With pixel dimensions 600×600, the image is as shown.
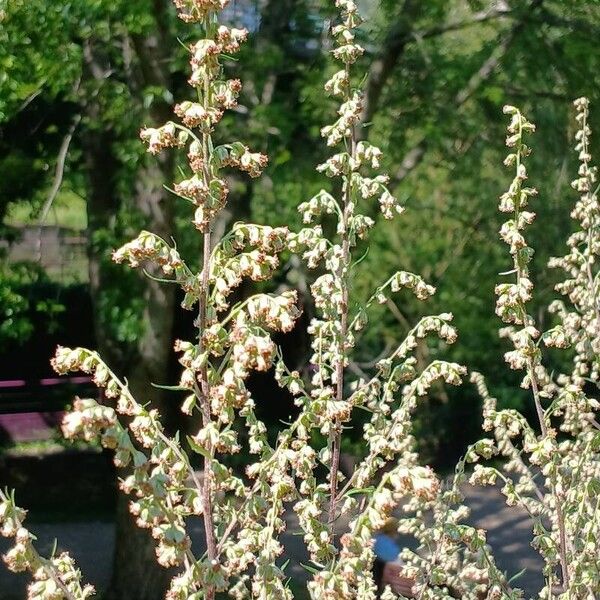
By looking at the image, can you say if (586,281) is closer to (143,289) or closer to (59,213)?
(143,289)

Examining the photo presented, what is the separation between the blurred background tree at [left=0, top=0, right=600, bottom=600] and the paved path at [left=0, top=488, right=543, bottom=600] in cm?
140

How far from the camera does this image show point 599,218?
439cm

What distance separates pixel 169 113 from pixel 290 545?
5389 mm

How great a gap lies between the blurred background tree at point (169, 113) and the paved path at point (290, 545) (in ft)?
4.59

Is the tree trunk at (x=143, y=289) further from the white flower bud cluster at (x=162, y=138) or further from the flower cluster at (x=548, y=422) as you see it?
the white flower bud cluster at (x=162, y=138)

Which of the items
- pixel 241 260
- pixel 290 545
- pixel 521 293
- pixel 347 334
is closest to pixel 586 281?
pixel 521 293

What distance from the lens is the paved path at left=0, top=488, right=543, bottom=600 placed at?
10.0 metres

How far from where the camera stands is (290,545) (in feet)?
36.7

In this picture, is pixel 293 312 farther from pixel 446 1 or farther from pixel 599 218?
pixel 446 1

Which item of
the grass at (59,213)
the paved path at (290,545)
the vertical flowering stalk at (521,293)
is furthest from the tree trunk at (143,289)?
the vertical flowering stalk at (521,293)

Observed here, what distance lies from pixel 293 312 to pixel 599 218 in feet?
7.79

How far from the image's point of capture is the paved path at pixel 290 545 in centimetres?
1003

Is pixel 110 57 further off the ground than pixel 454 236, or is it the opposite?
pixel 110 57

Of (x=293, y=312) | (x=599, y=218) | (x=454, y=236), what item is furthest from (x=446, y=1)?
(x=293, y=312)
